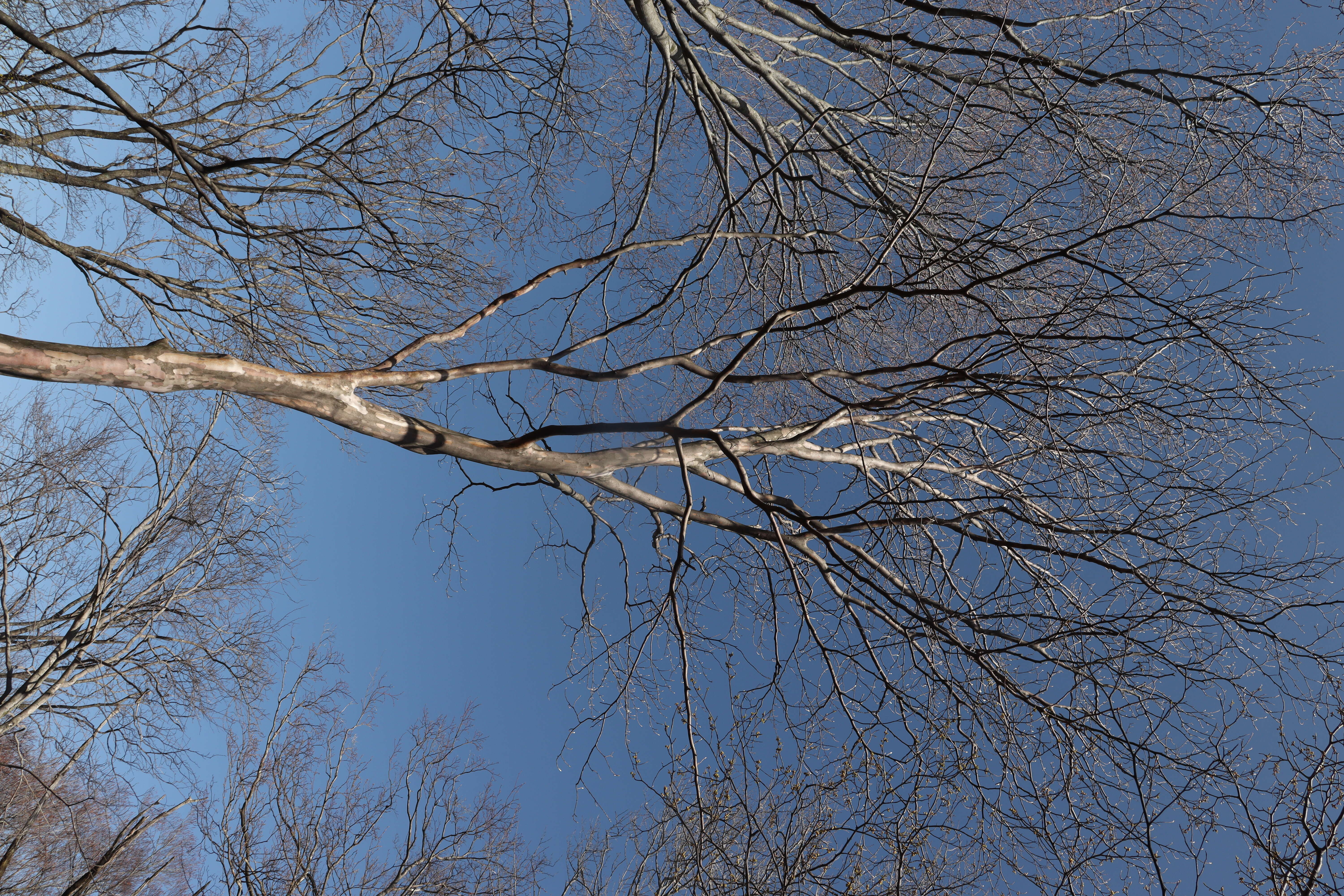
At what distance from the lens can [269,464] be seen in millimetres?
7355

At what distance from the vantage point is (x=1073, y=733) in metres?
3.44

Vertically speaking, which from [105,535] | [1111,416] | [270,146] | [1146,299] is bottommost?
[1111,416]

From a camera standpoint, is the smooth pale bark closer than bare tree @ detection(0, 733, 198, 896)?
Yes

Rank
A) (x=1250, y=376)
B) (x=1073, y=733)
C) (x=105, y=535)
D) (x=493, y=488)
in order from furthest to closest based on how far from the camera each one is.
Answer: (x=105, y=535), (x=493, y=488), (x=1250, y=376), (x=1073, y=733)

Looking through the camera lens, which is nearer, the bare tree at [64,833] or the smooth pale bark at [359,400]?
the smooth pale bark at [359,400]

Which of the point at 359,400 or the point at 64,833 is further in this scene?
the point at 64,833

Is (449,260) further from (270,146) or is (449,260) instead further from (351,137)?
(270,146)

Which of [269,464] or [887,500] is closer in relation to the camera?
[887,500]

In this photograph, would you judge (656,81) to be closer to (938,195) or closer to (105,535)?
(938,195)

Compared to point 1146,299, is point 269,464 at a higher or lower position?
higher

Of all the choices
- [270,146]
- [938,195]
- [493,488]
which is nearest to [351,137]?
[270,146]

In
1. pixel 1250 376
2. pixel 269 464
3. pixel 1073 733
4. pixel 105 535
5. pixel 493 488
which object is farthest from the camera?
pixel 269 464

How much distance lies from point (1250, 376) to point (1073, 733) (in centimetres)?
219

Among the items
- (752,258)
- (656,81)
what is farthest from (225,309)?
(752,258)
